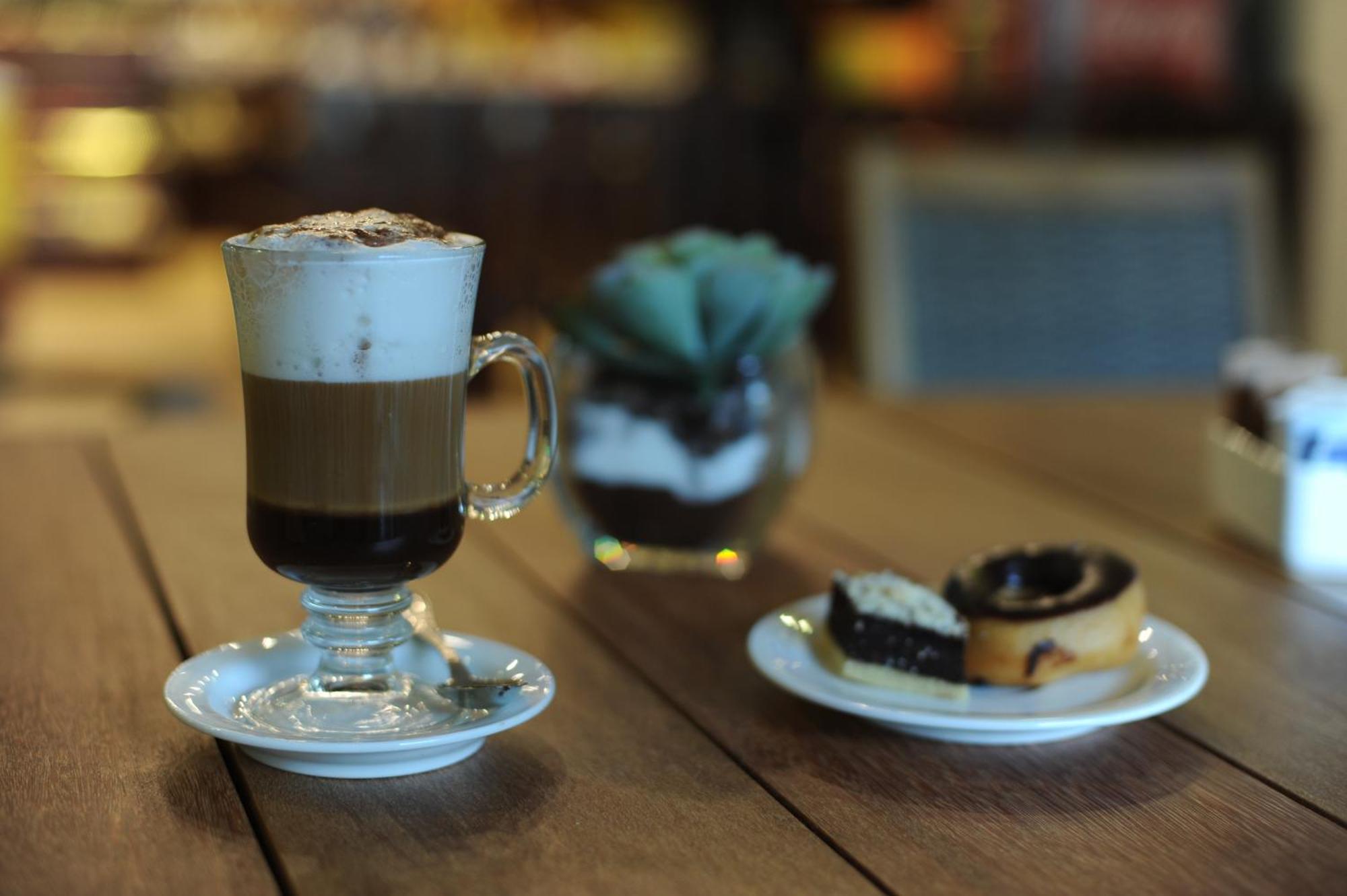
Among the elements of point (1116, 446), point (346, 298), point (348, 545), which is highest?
point (346, 298)

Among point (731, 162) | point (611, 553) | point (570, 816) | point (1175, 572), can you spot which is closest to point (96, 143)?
point (731, 162)

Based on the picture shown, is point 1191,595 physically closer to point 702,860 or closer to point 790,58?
point 702,860

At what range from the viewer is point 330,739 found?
59cm

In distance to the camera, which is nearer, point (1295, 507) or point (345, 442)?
point (345, 442)

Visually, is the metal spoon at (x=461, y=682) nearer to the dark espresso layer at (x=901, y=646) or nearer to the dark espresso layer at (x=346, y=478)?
the dark espresso layer at (x=346, y=478)

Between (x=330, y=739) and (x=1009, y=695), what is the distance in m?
0.32

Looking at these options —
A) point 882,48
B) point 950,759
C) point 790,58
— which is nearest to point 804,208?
point 882,48

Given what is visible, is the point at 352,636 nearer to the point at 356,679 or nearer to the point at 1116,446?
the point at 356,679

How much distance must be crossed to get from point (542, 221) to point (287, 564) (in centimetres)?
394

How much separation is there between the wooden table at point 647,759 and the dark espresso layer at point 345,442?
0.38ft

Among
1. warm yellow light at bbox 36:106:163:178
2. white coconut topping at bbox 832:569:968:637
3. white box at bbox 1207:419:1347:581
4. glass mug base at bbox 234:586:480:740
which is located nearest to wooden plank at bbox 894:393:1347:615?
white box at bbox 1207:419:1347:581

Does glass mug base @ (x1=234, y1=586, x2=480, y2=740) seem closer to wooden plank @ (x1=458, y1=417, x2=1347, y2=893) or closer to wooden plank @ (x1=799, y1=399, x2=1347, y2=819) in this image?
wooden plank @ (x1=458, y1=417, x2=1347, y2=893)

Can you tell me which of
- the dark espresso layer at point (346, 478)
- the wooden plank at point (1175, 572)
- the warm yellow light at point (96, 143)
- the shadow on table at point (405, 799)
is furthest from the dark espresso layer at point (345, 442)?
the warm yellow light at point (96, 143)

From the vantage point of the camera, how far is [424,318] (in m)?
0.63
